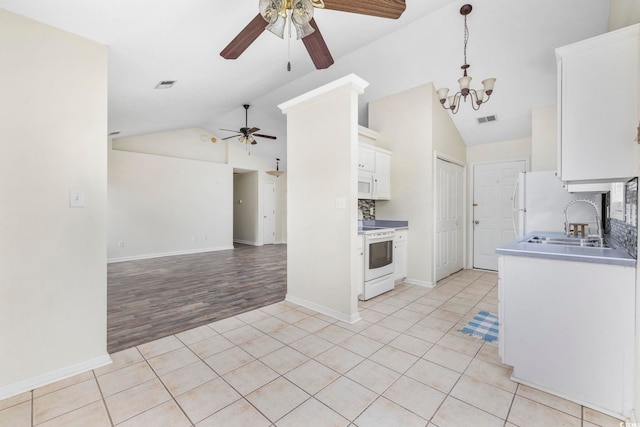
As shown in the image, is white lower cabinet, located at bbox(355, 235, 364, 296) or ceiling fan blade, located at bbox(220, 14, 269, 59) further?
white lower cabinet, located at bbox(355, 235, 364, 296)

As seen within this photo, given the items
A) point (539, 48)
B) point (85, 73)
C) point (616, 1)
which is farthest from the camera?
point (539, 48)

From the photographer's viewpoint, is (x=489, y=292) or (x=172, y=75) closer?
(x=172, y=75)

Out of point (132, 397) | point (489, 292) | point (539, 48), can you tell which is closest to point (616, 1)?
point (539, 48)

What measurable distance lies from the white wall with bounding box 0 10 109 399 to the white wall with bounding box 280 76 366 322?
1910 millimetres

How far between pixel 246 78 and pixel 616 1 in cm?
360

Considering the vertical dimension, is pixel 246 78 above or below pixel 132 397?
above

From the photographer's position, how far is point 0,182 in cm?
174

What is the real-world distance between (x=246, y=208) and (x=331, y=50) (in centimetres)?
659

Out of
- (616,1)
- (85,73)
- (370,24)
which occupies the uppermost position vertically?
(370,24)

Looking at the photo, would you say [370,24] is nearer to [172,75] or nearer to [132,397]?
[172,75]

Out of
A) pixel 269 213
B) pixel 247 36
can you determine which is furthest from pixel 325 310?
pixel 269 213

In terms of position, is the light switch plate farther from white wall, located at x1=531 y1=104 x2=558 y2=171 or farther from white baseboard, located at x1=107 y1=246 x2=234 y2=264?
white wall, located at x1=531 y1=104 x2=558 y2=171

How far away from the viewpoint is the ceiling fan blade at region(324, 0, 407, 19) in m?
1.66

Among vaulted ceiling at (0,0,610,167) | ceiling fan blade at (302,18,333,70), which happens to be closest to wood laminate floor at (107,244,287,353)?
vaulted ceiling at (0,0,610,167)
